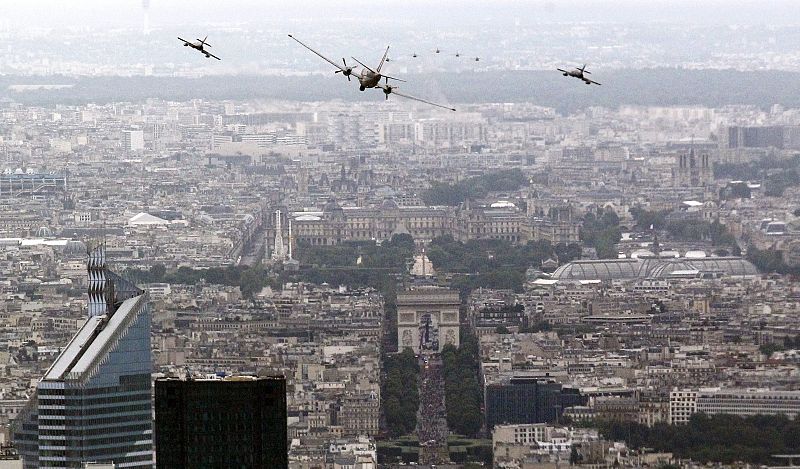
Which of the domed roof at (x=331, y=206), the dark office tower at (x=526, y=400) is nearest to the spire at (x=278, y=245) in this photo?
the domed roof at (x=331, y=206)

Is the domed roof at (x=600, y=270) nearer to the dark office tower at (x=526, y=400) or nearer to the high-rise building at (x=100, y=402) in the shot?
the dark office tower at (x=526, y=400)

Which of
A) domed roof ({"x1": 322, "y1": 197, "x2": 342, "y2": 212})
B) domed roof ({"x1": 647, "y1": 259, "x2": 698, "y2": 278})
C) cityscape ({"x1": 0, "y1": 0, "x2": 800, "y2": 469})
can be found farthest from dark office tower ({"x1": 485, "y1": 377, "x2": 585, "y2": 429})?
domed roof ({"x1": 322, "y1": 197, "x2": 342, "y2": 212})

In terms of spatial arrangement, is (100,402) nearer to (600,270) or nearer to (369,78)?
(369,78)

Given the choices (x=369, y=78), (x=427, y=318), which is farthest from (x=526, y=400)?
(x=369, y=78)

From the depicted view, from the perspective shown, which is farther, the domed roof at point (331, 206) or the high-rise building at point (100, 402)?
the domed roof at point (331, 206)

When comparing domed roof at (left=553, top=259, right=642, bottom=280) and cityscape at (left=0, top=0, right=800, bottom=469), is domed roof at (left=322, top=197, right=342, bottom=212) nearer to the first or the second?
cityscape at (left=0, top=0, right=800, bottom=469)
